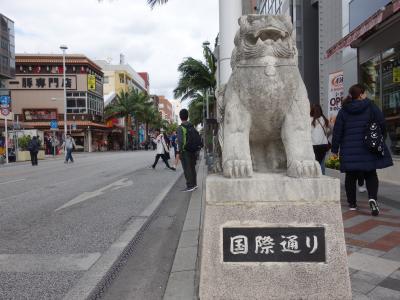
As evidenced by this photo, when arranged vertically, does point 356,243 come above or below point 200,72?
below

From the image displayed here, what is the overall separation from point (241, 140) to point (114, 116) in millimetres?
55525

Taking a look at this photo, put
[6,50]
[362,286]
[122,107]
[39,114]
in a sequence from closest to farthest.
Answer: [362,286] → [6,50] → [39,114] → [122,107]

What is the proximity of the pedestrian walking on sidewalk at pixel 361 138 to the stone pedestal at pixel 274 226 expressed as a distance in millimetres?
2936

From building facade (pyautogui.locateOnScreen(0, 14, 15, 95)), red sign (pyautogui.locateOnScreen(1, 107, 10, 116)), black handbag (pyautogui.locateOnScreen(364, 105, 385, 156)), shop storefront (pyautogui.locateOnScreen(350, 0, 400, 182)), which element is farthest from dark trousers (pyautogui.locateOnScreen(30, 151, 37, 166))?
building facade (pyautogui.locateOnScreen(0, 14, 15, 95))

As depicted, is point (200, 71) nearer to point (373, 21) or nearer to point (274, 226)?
point (373, 21)

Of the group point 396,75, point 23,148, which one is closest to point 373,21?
point 396,75

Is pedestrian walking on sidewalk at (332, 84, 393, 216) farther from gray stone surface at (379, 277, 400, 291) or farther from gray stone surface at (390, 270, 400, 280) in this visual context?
gray stone surface at (379, 277, 400, 291)

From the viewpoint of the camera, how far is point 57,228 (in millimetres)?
5988

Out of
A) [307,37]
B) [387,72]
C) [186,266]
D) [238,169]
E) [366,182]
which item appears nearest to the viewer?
[238,169]

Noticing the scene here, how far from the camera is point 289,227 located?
113 inches

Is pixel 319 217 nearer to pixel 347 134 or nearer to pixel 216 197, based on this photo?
pixel 216 197

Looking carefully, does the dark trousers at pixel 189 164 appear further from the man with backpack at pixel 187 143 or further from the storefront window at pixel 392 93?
the storefront window at pixel 392 93

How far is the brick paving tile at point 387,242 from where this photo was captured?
4.28 meters

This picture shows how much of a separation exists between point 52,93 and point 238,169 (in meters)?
50.3
